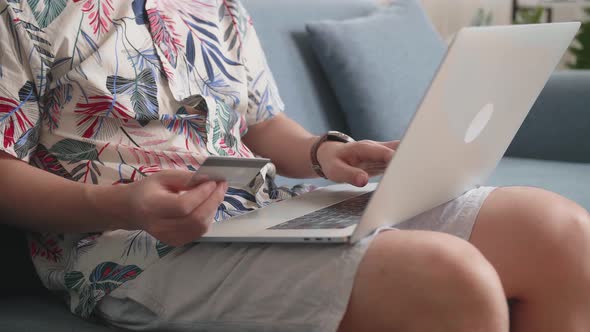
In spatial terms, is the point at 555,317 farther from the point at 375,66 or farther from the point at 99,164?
the point at 375,66

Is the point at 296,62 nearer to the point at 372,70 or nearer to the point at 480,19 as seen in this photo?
the point at 372,70

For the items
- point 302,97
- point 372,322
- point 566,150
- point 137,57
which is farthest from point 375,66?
point 372,322

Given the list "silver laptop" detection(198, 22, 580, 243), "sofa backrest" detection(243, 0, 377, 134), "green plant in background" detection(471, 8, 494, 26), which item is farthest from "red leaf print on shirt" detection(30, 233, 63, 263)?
"green plant in background" detection(471, 8, 494, 26)

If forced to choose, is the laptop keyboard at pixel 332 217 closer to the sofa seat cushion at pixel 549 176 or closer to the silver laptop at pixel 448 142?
the silver laptop at pixel 448 142

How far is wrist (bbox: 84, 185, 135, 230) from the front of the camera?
0.84 metres

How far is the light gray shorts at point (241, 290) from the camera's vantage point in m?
0.76

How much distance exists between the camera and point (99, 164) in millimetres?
982

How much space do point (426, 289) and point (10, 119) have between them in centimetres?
53

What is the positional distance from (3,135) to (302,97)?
36.2 inches

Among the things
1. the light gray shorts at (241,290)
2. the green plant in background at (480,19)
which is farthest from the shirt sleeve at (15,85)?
the green plant in background at (480,19)

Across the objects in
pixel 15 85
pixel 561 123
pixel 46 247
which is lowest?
pixel 561 123

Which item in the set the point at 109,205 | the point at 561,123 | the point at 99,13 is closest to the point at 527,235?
the point at 109,205

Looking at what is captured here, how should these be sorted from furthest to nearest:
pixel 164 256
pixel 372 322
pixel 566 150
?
pixel 566 150 < pixel 164 256 < pixel 372 322

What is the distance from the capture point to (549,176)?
1.77m
